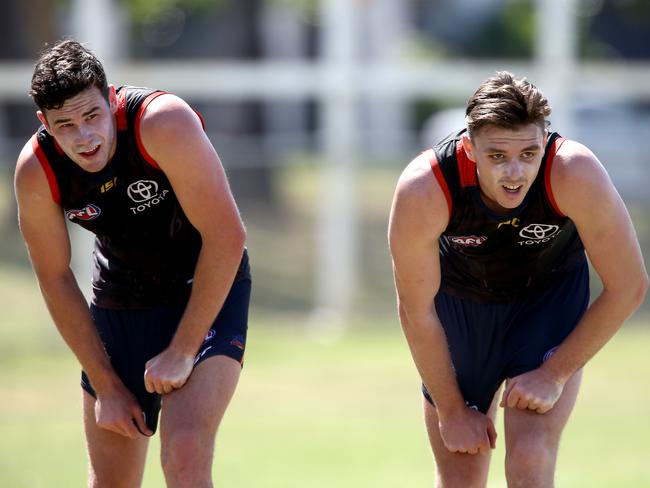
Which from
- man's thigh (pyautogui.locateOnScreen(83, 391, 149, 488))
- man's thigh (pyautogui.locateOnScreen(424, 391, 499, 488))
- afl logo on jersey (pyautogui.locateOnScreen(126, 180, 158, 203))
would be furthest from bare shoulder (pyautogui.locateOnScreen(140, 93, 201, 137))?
man's thigh (pyautogui.locateOnScreen(424, 391, 499, 488))

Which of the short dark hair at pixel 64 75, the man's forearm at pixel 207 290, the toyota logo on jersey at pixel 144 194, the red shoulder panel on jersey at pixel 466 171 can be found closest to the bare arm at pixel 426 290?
the red shoulder panel on jersey at pixel 466 171

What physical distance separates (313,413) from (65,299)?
18.2 ft

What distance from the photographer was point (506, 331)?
4.84 meters

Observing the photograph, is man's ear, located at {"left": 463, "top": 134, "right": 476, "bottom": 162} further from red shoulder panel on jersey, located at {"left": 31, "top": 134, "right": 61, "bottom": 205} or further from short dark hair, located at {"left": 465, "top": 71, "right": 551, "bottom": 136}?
red shoulder panel on jersey, located at {"left": 31, "top": 134, "right": 61, "bottom": 205}

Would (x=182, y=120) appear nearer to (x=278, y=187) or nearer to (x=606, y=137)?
(x=278, y=187)

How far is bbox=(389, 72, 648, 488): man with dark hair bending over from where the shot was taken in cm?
427

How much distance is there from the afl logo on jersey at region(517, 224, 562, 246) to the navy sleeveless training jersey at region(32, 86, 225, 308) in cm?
141

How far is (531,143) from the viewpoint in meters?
4.22

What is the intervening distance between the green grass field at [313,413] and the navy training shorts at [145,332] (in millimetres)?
2368

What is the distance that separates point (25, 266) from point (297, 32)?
630 inches

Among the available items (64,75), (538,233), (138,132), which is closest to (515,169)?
(538,233)

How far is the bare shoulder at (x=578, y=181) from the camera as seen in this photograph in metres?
4.26

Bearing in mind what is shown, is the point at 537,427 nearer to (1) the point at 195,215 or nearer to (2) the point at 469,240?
(2) the point at 469,240

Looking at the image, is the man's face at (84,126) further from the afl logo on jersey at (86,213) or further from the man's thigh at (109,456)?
the man's thigh at (109,456)
